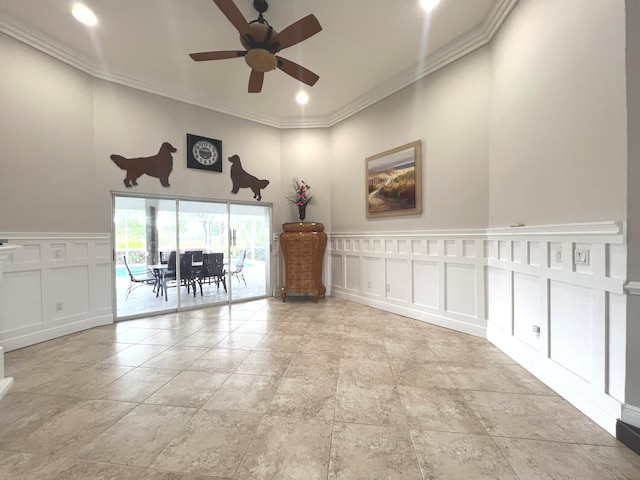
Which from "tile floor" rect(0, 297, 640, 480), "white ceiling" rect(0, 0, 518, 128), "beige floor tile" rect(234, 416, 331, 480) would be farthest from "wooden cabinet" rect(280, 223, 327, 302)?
"beige floor tile" rect(234, 416, 331, 480)

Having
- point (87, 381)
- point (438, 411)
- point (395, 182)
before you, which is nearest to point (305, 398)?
point (438, 411)

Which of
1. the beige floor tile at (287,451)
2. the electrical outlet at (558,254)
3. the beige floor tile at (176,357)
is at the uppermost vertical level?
the electrical outlet at (558,254)

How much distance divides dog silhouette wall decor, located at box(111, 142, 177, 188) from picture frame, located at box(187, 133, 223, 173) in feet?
0.91

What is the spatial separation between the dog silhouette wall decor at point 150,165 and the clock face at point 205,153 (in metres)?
0.34

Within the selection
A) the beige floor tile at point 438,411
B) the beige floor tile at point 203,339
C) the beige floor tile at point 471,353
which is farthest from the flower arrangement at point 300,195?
the beige floor tile at point 438,411

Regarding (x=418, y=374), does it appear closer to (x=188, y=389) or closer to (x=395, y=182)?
(x=188, y=389)

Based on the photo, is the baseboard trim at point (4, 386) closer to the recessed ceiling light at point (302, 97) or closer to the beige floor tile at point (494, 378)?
the beige floor tile at point (494, 378)

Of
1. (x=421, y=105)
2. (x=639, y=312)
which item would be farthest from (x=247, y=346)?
(x=421, y=105)

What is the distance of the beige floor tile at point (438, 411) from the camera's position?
64.9 inches

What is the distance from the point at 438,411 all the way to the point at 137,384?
2.41 m

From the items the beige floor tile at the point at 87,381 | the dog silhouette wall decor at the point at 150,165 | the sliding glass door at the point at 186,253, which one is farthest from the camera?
the sliding glass door at the point at 186,253

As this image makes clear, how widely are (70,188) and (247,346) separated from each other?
3155 mm

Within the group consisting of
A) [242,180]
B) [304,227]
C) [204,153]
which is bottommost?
[304,227]

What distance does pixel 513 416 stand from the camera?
175 centimetres
